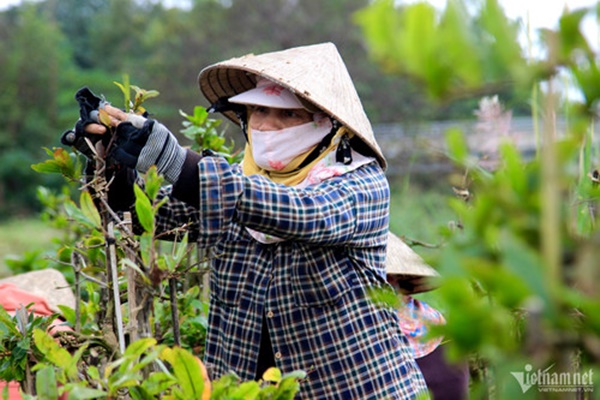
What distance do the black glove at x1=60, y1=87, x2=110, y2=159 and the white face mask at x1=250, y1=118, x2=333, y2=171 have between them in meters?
0.42

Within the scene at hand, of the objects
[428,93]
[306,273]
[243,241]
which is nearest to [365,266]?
[306,273]

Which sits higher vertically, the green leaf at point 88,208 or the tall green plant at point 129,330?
the green leaf at point 88,208

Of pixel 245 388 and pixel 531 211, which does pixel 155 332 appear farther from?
pixel 531 211

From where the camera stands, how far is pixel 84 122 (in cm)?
178

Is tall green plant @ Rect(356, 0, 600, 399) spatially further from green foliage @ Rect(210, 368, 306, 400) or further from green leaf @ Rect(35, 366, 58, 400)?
green leaf @ Rect(35, 366, 58, 400)

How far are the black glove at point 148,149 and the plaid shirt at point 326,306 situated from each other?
0.32m

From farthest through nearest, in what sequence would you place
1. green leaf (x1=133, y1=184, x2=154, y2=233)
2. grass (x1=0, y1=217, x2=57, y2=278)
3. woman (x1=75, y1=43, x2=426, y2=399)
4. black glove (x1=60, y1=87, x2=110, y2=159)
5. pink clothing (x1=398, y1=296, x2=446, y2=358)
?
grass (x1=0, y1=217, x2=57, y2=278), pink clothing (x1=398, y1=296, x2=446, y2=358), woman (x1=75, y1=43, x2=426, y2=399), black glove (x1=60, y1=87, x2=110, y2=159), green leaf (x1=133, y1=184, x2=154, y2=233)

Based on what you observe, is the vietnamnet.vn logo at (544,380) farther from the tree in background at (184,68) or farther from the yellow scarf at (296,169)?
the tree in background at (184,68)

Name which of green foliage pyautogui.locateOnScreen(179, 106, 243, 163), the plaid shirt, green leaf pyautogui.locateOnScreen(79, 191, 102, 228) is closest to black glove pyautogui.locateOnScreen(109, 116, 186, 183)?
green leaf pyautogui.locateOnScreen(79, 191, 102, 228)

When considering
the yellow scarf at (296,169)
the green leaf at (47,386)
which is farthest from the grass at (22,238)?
the green leaf at (47,386)

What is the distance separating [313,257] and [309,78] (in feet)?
1.34

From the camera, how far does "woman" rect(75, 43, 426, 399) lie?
200 cm

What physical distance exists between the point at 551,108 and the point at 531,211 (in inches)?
3.5

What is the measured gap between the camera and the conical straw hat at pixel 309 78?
203 cm
